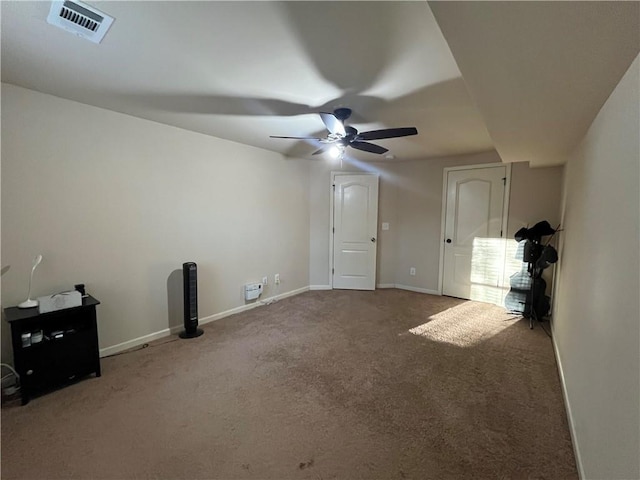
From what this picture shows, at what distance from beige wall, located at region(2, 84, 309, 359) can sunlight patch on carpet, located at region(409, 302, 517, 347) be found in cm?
243

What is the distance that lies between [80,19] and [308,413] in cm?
264

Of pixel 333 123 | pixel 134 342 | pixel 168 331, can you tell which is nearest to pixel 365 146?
pixel 333 123

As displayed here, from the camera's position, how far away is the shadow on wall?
127 inches

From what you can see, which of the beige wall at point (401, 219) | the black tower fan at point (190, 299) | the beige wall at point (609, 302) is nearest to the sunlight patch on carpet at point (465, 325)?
the beige wall at point (401, 219)

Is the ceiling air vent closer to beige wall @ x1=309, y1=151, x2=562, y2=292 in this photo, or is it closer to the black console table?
the black console table

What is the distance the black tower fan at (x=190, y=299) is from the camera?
123 inches

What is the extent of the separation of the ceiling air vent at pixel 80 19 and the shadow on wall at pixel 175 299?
→ 228cm

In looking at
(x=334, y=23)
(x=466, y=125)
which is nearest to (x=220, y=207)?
(x=334, y=23)

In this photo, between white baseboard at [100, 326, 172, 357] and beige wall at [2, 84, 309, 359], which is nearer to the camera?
beige wall at [2, 84, 309, 359]

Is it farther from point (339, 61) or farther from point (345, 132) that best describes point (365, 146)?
point (339, 61)

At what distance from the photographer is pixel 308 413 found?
1.98m

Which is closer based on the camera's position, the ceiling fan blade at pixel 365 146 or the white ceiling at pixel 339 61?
the white ceiling at pixel 339 61

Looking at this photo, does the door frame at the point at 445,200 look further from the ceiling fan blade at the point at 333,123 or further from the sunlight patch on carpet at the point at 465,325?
the ceiling fan blade at the point at 333,123

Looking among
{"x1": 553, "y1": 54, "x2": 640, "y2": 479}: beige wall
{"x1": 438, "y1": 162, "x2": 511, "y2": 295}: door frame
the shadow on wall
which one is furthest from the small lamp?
{"x1": 438, "y1": 162, "x2": 511, "y2": 295}: door frame
